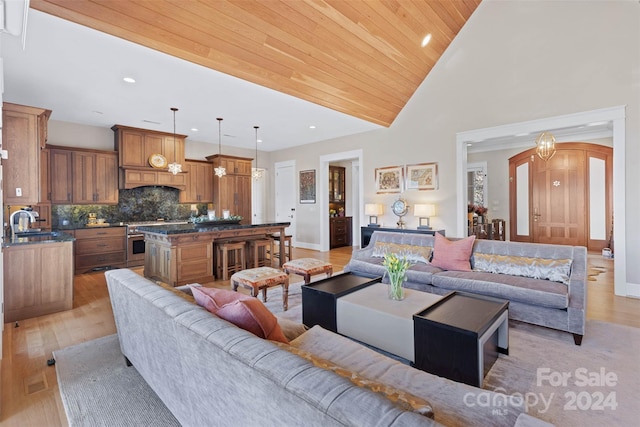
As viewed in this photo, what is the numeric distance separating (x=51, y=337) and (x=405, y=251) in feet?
12.8

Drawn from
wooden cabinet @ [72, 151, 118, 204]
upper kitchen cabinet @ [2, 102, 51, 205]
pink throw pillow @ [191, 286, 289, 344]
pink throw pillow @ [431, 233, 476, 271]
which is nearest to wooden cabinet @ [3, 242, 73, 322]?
upper kitchen cabinet @ [2, 102, 51, 205]

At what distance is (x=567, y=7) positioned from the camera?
14.2 feet

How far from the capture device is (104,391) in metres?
1.97

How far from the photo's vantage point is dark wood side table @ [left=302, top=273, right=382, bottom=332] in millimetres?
2617

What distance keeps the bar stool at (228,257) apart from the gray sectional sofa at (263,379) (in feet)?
9.11

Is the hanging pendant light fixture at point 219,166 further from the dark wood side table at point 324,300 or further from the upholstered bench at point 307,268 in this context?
the dark wood side table at point 324,300

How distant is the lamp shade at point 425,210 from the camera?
5625 mm

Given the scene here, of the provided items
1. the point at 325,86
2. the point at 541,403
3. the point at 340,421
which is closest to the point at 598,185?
the point at 325,86

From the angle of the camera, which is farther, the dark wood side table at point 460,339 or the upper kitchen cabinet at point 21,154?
the upper kitchen cabinet at point 21,154

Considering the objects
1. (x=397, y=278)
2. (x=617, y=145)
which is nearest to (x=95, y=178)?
(x=397, y=278)

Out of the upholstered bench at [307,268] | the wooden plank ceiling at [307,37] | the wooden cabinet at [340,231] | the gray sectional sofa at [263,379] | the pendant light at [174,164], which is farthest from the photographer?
the wooden cabinet at [340,231]

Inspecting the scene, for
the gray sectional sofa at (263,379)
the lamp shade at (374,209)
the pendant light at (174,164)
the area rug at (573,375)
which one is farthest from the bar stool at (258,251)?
the area rug at (573,375)

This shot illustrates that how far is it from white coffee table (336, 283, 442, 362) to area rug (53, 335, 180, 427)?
1348 millimetres

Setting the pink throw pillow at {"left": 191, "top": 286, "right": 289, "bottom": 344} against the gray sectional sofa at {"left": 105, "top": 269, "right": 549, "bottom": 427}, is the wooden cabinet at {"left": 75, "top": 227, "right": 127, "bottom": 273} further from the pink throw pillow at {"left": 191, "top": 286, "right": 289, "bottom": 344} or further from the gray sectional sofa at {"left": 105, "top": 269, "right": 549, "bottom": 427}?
the pink throw pillow at {"left": 191, "top": 286, "right": 289, "bottom": 344}
